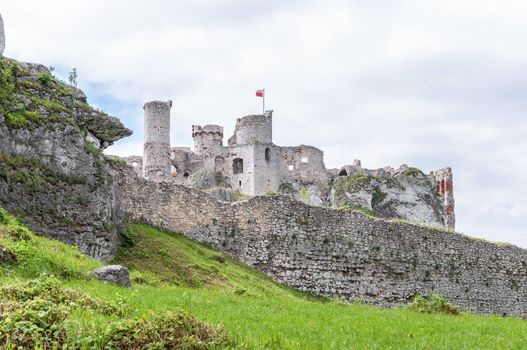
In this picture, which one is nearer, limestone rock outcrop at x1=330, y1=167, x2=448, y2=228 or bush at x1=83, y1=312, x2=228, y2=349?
bush at x1=83, y1=312, x2=228, y2=349

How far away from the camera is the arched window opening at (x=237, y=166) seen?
253 ft

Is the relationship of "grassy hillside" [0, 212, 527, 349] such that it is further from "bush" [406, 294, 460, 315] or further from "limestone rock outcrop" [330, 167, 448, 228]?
"limestone rock outcrop" [330, 167, 448, 228]

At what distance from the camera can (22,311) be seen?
957 cm

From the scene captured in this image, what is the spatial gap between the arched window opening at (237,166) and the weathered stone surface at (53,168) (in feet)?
176

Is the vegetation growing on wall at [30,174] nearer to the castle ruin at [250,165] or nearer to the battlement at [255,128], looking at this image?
the castle ruin at [250,165]

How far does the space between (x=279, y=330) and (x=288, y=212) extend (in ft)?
59.4

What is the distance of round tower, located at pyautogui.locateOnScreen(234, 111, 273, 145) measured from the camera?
7562 centimetres

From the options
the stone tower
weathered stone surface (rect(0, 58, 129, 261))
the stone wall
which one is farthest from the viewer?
the stone tower

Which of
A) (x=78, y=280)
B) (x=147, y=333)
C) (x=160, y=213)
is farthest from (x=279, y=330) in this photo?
(x=160, y=213)

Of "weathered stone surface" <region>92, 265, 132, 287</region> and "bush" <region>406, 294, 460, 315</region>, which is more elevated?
"weathered stone surface" <region>92, 265, 132, 287</region>

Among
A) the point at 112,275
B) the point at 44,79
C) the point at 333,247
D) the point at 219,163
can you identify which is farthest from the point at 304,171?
the point at 112,275

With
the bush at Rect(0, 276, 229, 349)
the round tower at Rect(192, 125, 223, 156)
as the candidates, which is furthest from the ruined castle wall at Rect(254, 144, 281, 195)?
Answer: the bush at Rect(0, 276, 229, 349)

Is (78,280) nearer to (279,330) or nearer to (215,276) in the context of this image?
(279,330)

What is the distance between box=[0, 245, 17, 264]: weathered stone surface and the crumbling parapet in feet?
205
